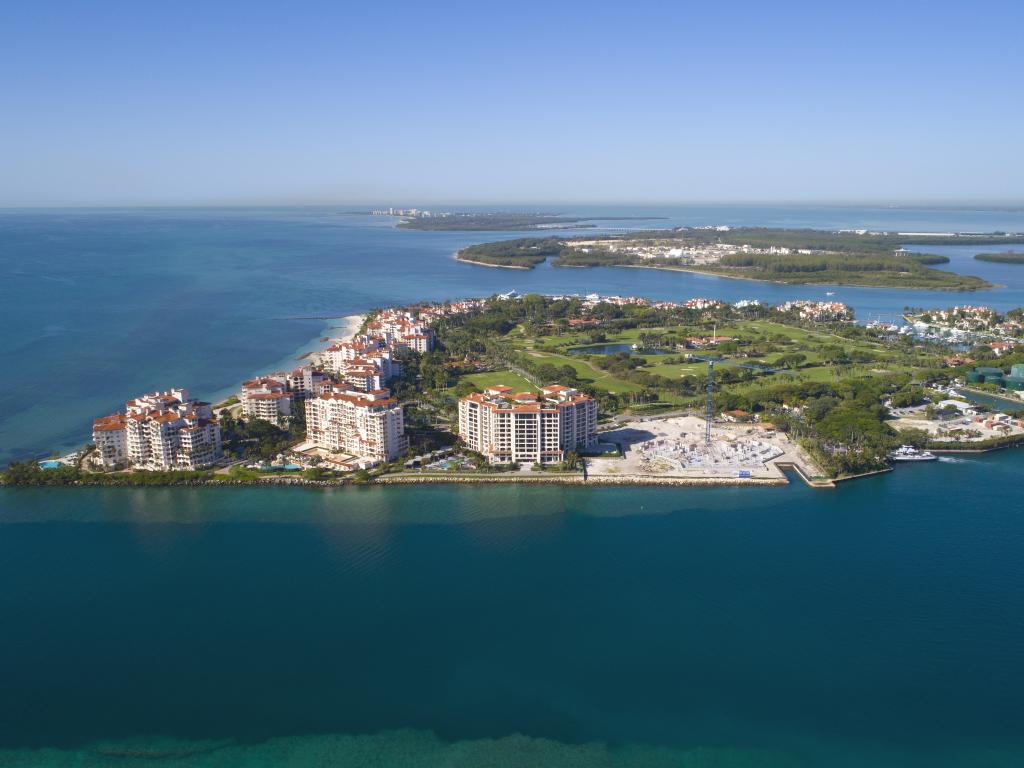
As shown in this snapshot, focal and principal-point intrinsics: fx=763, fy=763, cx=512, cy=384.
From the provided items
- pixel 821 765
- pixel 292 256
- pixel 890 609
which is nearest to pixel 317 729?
pixel 821 765

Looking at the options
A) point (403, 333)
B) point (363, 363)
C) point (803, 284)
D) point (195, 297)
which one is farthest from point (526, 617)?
point (803, 284)

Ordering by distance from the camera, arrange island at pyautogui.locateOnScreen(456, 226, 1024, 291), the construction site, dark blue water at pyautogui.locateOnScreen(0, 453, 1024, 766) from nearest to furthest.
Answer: dark blue water at pyautogui.locateOnScreen(0, 453, 1024, 766) < the construction site < island at pyautogui.locateOnScreen(456, 226, 1024, 291)

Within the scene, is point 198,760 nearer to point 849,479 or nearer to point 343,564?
point 343,564

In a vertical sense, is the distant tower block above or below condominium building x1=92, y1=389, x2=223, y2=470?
below

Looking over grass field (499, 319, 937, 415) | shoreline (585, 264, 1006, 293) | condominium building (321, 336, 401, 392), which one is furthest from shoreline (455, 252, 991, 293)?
condominium building (321, 336, 401, 392)

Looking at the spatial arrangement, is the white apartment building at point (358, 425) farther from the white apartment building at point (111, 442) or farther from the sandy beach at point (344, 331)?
the sandy beach at point (344, 331)

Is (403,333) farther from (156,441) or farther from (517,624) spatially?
(517,624)

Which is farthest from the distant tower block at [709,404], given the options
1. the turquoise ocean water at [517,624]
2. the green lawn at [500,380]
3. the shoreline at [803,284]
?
the shoreline at [803,284]

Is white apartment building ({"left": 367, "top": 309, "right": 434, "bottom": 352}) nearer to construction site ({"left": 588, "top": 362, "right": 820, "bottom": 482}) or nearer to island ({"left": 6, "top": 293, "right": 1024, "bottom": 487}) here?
island ({"left": 6, "top": 293, "right": 1024, "bottom": 487})
